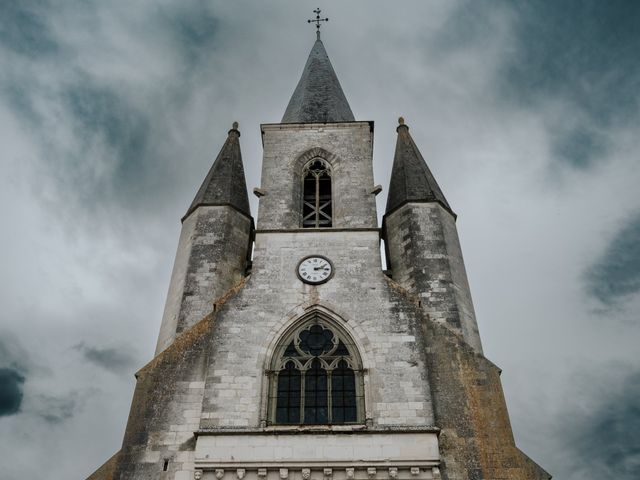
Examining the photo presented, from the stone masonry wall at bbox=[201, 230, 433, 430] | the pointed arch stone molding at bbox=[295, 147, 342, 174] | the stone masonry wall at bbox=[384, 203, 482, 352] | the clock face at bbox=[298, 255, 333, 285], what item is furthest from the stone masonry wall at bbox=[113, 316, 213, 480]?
the pointed arch stone molding at bbox=[295, 147, 342, 174]

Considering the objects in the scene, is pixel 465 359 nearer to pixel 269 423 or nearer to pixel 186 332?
pixel 269 423

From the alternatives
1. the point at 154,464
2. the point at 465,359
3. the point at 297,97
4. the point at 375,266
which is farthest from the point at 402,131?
the point at 154,464

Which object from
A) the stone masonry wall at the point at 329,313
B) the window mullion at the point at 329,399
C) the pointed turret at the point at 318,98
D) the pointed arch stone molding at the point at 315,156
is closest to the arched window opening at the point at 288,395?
the stone masonry wall at the point at 329,313

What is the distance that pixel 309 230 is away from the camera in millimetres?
15523

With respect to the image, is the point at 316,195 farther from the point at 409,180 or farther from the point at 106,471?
the point at 106,471

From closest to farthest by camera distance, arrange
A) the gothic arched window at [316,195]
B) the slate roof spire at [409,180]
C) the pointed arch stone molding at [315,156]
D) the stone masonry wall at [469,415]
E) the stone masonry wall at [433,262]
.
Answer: the stone masonry wall at [469,415]
the stone masonry wall at [433,262]
the slate roof spire at [409,180]
the gothic arched window at [316,195]
the pointed arch stone molding at [315,156]

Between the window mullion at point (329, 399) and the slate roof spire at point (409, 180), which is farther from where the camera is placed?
the slate roof spire at point (409, 180)

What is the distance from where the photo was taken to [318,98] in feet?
69.8

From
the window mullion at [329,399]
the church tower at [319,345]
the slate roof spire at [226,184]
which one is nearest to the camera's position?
the church tower at [319,345]

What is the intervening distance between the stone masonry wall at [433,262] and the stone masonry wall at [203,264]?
12.7 feet

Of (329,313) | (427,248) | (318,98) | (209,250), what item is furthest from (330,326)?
(318,98)

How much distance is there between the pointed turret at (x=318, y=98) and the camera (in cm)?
2006

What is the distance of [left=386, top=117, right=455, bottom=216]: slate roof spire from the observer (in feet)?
54.6

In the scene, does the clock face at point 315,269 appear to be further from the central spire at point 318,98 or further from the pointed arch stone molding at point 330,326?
the central spire at point 318,98
